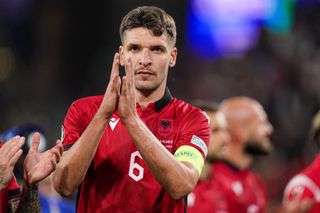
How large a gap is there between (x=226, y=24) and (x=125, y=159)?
16485mm

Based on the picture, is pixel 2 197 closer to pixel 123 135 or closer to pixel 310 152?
pixel 123 135

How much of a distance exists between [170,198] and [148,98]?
60cm

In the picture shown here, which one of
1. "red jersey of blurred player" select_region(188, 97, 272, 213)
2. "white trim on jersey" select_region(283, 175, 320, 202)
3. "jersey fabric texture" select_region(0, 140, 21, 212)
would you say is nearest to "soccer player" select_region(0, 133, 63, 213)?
"jersey fabric texture" select_region(0, 140, 21, 212)

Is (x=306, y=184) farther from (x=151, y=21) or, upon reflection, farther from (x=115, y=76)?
(x=115, y=76)

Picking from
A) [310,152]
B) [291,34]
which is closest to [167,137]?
[310,152]

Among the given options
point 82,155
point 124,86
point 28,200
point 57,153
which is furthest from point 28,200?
point 124,86

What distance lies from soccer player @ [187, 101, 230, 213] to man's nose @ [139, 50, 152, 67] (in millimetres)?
2961

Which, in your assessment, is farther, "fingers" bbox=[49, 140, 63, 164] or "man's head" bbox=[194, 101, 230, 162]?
"man's head" bbox=[194, 101, 230, 162]

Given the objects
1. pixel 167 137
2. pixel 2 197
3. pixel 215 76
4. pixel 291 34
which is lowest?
pixel 215 76

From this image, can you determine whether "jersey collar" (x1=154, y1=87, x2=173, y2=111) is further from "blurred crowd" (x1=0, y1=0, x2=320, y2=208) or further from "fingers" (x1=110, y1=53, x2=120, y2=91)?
"blurred crowd" (x1=0, y1=0, x2=320, y2=208)

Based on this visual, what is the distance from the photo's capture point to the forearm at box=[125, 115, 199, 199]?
4.34 m

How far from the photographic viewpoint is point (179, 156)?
183 inches

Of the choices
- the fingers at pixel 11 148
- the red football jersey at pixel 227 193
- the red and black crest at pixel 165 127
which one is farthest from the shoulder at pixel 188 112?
the red football jersey at pixel 227 193

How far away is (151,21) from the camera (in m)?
4.71
